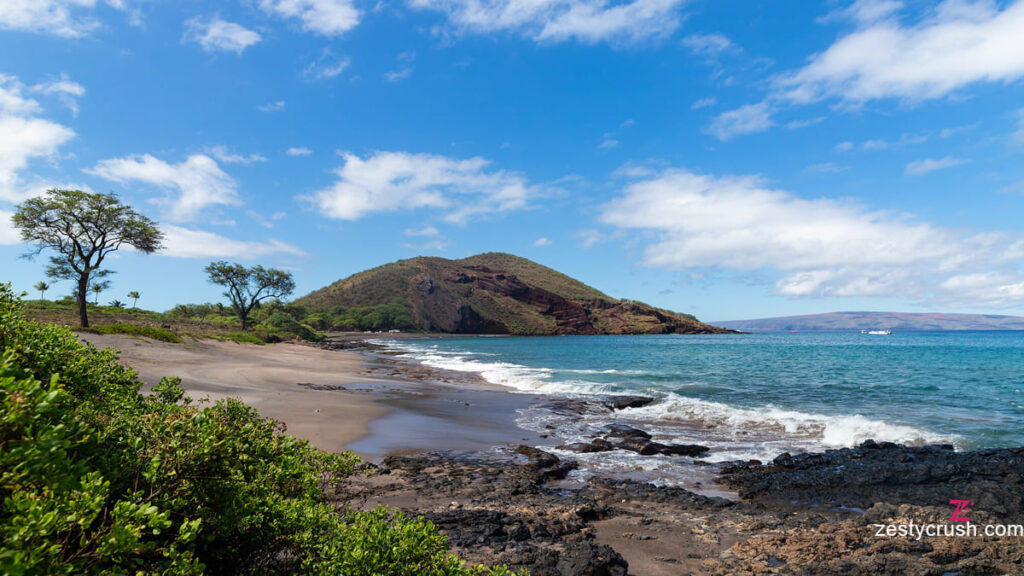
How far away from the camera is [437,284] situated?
441 feet

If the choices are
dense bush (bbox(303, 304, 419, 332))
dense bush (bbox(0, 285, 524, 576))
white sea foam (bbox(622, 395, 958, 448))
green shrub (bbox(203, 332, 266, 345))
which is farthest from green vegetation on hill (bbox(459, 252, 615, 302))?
dense bush (bbox(0, 285, 524, 576))

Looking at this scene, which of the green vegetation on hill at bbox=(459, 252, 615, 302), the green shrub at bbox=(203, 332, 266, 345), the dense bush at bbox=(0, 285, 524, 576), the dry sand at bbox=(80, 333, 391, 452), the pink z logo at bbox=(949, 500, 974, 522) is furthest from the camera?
the green vegetation on hill at bbox=(459, 252, 615, 302)

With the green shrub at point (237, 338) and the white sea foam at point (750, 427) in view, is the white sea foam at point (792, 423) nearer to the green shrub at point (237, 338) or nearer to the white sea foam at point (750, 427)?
the white sea foam at point (750, 427)

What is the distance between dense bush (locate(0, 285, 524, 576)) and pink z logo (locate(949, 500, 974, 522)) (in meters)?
8.09

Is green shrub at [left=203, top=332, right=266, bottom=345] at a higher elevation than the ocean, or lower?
higher

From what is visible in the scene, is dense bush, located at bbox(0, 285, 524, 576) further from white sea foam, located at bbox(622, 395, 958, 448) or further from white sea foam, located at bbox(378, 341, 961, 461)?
white sea foam, located at bbox(622, 395, 958, 448)

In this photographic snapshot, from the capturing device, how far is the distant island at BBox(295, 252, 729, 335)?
126062 millimetres

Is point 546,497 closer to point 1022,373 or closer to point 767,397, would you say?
point 767,397

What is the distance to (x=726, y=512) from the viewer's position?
779cm

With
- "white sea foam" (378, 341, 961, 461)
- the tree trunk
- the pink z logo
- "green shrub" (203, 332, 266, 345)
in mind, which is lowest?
"white sea foam" (378, 341, 961, 461)

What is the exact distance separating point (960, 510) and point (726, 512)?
11.7ft

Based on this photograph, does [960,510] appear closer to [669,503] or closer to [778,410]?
Result: [669,503]

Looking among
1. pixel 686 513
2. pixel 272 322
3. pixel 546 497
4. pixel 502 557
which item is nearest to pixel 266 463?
pixel 502 557

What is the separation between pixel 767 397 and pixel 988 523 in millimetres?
14637
